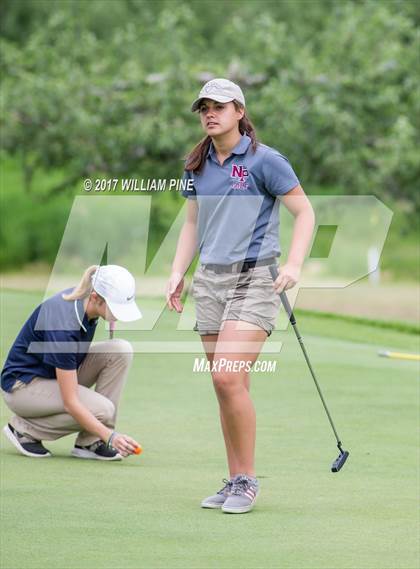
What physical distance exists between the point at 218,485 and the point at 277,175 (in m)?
1.44

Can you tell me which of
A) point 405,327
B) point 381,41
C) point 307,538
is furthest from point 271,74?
point 307,538

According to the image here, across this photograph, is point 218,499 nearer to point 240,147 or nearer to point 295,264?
point 295,264

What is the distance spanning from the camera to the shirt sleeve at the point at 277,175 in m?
5.02

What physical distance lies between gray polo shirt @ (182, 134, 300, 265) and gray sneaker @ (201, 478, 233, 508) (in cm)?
92

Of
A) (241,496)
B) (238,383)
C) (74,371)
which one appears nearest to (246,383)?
(238,383)

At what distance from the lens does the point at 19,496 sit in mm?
5184

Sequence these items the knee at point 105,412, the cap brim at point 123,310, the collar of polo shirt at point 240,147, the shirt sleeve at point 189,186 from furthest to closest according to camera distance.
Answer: the knee at point 105,412
the cap brim at point 123,310
the shirt sleeve at point 189,186
the collar of polo shirt at point 240,147

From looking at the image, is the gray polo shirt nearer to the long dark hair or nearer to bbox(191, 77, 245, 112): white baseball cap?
the long dark hair

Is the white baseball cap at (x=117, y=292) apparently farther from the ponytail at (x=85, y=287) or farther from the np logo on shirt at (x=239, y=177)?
the np logo on shirt at (x=239, y=177)

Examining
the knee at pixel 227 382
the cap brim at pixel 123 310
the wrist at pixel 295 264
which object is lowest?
the cap brim at pixel 123 310

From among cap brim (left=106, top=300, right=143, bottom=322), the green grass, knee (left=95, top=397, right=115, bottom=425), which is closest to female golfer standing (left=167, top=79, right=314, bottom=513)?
the green grass

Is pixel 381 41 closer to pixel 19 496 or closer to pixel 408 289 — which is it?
pixel 408 289

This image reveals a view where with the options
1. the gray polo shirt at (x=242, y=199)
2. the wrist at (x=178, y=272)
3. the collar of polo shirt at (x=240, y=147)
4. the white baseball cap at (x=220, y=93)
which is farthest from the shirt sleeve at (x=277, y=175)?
the wrist at (x=178, y=272)

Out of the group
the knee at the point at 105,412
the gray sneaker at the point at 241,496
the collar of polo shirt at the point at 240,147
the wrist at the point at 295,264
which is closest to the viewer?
the wrist at the point at 295,264
